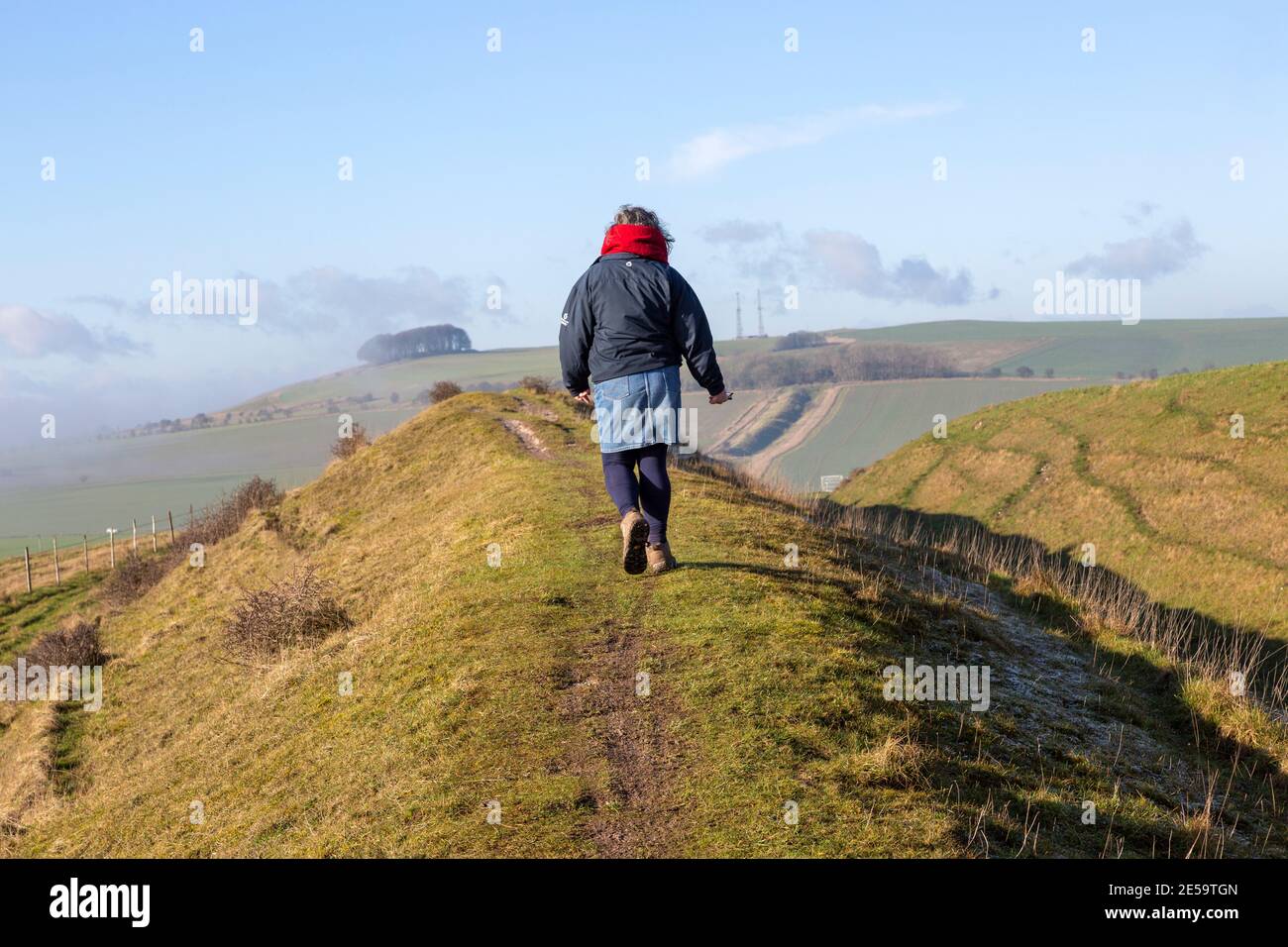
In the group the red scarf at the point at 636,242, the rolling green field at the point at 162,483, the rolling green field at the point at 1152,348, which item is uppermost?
the rolling green field at the point at 1152,348

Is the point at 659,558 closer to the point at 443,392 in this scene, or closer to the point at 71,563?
the point at 443,392

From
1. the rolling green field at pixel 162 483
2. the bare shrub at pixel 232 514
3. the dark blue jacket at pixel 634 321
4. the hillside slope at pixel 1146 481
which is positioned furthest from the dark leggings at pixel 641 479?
the rolling green field at pixel 162 483

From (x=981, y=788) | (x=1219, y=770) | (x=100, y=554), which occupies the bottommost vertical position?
(x=100, y=554)

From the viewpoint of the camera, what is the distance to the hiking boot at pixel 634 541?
1104 centimetres

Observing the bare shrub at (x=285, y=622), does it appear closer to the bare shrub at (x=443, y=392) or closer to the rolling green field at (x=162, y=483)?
the bare shrub at (x=443, y=392)

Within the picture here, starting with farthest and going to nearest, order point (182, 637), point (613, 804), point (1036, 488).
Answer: point (1036, 488) < point (182, 637) < point (613, 804)

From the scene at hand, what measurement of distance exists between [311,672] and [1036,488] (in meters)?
32.1

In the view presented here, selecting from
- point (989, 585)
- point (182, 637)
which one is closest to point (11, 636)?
point (182, 637)

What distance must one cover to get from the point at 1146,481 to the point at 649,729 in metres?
31.9

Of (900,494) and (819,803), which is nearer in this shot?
(819,803)

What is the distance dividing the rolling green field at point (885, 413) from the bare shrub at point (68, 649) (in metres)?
73.1

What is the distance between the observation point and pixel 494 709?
8.81m

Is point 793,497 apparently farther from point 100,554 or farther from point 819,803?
point 100,554

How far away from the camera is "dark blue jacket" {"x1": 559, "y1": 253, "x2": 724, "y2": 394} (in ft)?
34.8
